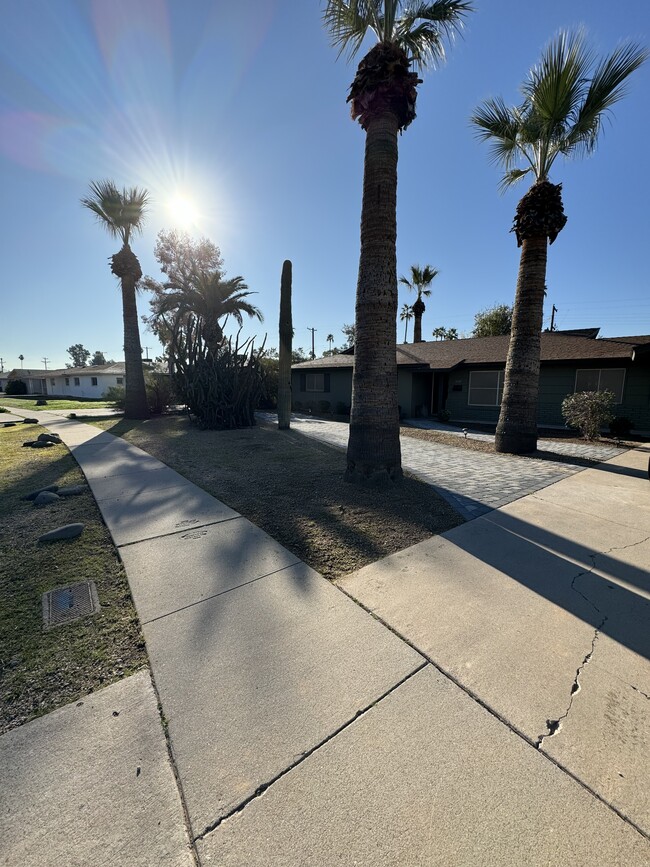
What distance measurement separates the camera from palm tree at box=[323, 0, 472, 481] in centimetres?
538

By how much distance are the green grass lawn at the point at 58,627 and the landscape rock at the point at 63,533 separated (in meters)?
0.08

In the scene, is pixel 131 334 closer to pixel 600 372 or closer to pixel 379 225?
pixel 379 225

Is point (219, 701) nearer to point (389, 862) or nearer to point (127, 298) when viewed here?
point (389, 862)

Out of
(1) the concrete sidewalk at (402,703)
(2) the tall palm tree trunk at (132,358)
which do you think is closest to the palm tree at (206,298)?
(2) the tall palm tree trunk at (132,358)

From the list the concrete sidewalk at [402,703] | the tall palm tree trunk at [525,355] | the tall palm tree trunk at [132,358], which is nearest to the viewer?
the concrete sidewalk at [402,703]

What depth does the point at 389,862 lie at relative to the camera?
1297mm

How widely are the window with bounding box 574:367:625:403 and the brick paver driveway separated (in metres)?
4.66

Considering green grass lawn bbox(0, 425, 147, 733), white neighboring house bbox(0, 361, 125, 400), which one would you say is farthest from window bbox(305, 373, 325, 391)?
white neighboring house bbox(0, 361, 125, 400)

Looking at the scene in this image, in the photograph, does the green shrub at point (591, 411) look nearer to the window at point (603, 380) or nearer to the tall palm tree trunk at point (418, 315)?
the window at point (603, 380)

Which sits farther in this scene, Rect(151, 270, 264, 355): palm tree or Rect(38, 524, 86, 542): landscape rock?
Rect(151, 270, 264, 355): palm tree

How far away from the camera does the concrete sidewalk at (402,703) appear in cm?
139

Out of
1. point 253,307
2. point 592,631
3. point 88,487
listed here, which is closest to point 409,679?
point 592,631

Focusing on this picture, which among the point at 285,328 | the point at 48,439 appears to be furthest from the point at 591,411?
the point at 48,439

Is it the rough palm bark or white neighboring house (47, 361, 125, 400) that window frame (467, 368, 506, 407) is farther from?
white neighboring house (47, 361, 125, 400)
